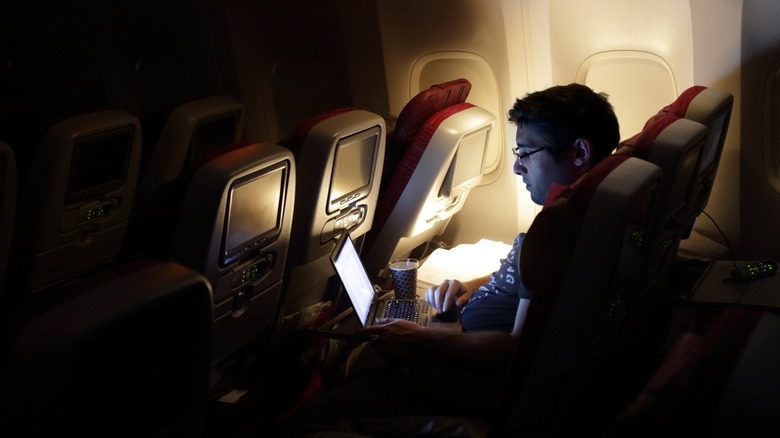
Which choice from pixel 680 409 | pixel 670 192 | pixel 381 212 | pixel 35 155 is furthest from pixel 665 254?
pixel 35 155

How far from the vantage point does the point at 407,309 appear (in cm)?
292

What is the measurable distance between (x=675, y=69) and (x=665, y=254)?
4.87ft

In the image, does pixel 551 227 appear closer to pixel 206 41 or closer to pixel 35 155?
pixel 35 155

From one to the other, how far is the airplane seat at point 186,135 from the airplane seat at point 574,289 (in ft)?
6.53

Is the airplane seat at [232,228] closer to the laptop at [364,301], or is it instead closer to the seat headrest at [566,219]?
the laptop at [364,301]

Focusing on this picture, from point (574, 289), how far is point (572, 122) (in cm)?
97

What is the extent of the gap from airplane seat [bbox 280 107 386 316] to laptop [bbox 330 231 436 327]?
0.11 meters

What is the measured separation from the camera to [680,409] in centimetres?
108

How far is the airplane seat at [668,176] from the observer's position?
2254mm

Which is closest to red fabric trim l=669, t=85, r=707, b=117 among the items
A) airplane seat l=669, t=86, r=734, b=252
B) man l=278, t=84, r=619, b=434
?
airplane seat l=669, t=86, r=734, b=252

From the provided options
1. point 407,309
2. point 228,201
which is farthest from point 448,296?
point 228,201

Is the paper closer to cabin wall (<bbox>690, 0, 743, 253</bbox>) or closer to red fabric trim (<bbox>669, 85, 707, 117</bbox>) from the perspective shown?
red fabric trim (<bbox>669, 85, 707, 117</bbox>)

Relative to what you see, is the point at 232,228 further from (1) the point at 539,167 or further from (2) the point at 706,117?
(2) the point at 706,117

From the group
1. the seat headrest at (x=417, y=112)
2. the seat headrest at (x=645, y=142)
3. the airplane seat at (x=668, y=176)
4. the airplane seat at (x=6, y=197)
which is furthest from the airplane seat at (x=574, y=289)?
the airplane seat at (x=6, y=197)
